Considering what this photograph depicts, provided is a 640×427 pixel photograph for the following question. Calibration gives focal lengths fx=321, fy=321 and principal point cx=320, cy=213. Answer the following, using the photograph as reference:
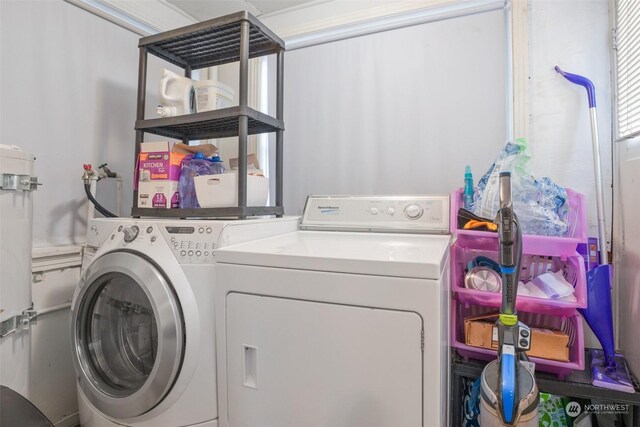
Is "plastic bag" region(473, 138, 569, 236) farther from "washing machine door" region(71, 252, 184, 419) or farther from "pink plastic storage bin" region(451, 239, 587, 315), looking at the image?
"washing machine door" region(71, 252, 184, 419)

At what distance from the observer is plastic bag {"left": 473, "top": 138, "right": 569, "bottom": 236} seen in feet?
4.02

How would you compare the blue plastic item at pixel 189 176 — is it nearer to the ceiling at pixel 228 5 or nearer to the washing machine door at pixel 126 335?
the washing machine door at pixel 126 335

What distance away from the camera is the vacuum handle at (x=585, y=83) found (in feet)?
4.62

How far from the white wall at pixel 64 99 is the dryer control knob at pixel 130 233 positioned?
70 centimetres

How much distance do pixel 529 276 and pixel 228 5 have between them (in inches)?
92.4

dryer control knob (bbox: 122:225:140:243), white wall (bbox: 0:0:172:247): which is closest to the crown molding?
white wall (bbox: 0:0:172:247)

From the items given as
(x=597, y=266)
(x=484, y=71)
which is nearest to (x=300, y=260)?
(x=597, y=266)

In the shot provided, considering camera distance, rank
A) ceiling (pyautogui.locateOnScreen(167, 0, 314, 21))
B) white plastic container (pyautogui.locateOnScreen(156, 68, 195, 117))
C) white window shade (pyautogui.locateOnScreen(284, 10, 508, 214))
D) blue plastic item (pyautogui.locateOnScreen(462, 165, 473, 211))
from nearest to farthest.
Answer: blue plastic item (pyautogui.locateOnScreen(462, 165, 473, 211)) → white plastic container (pyautogui.locateOnScreen(156, 68, 195, 117)) → white window shade (pyautogui.locateOnScreen(284, 10, 508, 214)) → ceiling (pyautogui.locateOnScreen(167, 0, 314, 21))

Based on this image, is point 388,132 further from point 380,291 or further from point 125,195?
point 125,195

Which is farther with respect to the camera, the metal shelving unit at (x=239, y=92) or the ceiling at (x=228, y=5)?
the ceiling at (x=228, y=5)

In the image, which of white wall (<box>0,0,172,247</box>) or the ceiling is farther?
the ceiling

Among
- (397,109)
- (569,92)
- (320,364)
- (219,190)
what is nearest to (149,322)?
(219,190)

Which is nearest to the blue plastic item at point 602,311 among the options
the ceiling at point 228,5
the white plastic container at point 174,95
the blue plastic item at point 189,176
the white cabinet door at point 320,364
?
the white cabinet door at point 320,364

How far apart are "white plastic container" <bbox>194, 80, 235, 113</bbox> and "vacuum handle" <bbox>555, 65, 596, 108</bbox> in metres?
1.62
